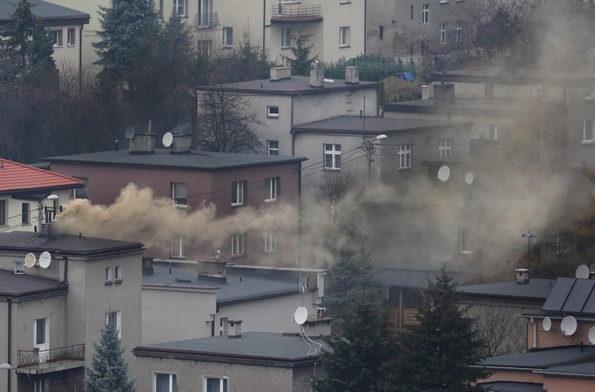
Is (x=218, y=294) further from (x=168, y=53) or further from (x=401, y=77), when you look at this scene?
(x=401, y=77)

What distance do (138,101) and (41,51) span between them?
3941mm

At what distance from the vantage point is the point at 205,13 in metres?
100

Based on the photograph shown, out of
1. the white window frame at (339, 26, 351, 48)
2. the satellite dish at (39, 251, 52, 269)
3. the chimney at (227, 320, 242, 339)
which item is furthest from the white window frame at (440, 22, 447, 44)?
the chimney at (227, 320, 242, 339)

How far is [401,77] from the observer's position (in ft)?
321

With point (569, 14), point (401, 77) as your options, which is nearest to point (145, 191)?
point (569, 14)

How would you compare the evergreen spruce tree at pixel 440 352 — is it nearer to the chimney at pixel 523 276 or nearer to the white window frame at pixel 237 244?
the chimney at pixel 523 276

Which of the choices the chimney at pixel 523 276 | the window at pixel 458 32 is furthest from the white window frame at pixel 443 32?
the chimney at pixel 523 276

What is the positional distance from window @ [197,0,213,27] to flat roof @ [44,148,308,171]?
25712mm

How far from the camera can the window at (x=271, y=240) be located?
7119 cm

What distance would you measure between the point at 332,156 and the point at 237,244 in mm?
9458

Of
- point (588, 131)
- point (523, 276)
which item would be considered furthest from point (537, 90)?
point (523, 276)

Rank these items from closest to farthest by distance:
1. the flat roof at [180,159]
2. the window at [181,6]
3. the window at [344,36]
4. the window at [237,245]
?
the window at [237,245]
the flat roof at [180,159]
the window at [181,6]
the window at [344,36]

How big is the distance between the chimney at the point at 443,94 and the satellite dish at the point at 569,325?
37.4 meters

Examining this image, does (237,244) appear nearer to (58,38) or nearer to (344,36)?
(58,38)
